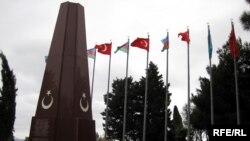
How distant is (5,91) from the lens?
63.3ft

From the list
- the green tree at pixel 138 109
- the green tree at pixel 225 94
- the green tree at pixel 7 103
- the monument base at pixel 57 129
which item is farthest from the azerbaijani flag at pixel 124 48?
the green tree at pixel 138 109

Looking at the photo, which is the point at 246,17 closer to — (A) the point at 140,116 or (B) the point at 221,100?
(B) the point at 221,100

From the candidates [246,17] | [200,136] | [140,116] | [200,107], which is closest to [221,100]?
[200,107]

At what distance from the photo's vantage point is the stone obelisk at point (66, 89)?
46.8 feet

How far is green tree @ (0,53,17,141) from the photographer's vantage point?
18719mm

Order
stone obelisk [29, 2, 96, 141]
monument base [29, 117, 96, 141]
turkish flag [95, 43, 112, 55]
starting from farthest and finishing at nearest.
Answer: turkish flag [95, 43, 112, 55] < stone obelisk [29, 2, 96, 141] < monument base [29, 117, 96, 141]

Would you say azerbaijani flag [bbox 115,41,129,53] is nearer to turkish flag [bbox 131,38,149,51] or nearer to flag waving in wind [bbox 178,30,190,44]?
turkish flag [bbox 131,38,149,51]

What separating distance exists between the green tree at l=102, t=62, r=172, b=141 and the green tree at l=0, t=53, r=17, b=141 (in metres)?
16.7

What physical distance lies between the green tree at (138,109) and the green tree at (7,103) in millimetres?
16710

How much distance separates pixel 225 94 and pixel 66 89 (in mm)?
15842

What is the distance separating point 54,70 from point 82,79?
48.1 inches

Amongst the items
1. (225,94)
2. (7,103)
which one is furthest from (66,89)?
(225,94)

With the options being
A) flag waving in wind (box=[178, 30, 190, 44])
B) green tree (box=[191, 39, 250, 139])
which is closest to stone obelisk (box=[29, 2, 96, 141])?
flag waving in wind (box=[178, 30, 190, 44])

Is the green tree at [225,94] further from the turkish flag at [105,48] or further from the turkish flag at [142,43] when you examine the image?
the turkish flag at [105,48]
